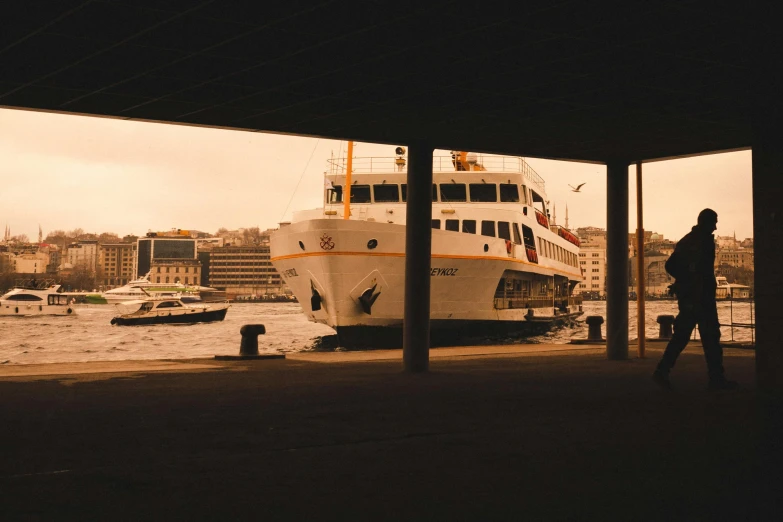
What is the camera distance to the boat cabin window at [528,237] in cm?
3562

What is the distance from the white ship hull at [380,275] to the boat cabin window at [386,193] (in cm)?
A: 436

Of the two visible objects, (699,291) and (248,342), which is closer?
(699,291)

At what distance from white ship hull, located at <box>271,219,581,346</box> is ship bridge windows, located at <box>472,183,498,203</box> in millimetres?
3034

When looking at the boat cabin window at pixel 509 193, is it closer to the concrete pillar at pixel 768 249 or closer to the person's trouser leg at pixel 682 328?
the person's trouser leg at pixel 682 328

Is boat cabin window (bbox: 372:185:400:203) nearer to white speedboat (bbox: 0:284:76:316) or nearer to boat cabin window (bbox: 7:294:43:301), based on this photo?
white speedboat (bbox: 0:284:76:316)

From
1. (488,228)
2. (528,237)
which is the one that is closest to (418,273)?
(488,228)

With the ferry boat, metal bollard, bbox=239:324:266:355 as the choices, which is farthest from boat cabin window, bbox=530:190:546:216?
metal bollard, bbox=239:324:266:355

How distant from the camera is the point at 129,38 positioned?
752 centimetres

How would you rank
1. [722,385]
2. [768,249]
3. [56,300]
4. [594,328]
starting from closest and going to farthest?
[768,249] < [722,385] < [594,328] < [56,300]

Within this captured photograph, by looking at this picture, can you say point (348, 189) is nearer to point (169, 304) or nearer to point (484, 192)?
point (484, 192)

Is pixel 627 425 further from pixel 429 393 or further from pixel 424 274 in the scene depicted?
pixel 424 274

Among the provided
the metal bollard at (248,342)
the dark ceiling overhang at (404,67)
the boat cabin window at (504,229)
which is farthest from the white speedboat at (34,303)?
the dark ceiling overhang at (404,67)

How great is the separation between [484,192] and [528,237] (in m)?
2.69

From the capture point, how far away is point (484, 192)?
1426 inches
